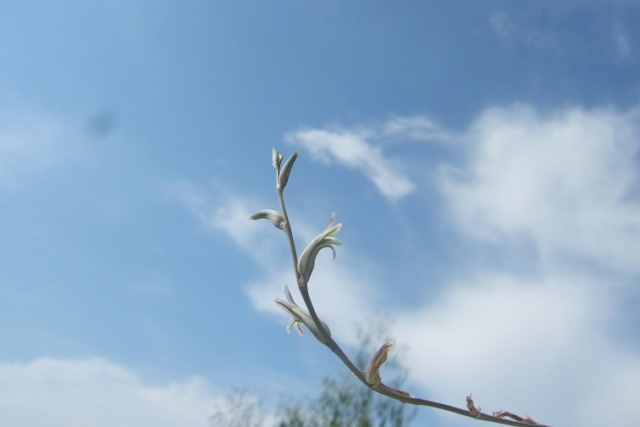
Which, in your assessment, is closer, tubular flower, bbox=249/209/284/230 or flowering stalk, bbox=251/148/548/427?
flowering stalk, bbox=251/148/548/427

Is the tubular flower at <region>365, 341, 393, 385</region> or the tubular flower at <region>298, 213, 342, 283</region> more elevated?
the tubular flower at <region>298, 213, 342, 283</region>

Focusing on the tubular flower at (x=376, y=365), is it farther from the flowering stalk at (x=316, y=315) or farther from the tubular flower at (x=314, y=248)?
the tubular flower at (x=314, y=248)

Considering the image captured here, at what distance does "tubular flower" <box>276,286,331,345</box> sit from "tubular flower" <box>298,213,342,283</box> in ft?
0.14

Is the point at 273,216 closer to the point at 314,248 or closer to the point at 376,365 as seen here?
the point at 314,248

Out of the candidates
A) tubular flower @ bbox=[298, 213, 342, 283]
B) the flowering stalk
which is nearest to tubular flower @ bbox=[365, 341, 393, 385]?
the flowering stalk

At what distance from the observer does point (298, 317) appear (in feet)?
2.58

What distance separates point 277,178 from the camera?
804 mm

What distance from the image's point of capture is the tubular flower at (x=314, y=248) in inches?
30.0

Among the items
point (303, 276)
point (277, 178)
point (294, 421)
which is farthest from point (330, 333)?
point (294, 421)

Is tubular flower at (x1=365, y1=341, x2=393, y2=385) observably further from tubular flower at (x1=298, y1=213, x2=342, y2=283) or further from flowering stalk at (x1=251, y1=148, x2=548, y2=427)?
tubular flower at (x1=298, y1=213, x2=342, y2=283)

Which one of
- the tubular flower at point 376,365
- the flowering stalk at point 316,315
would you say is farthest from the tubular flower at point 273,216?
the tubular flower at point 376,365

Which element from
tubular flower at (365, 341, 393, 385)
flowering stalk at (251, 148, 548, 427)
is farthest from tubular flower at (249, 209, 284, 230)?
tubular flower at (365, 341, 393, 385)

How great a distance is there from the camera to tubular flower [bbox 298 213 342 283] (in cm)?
76

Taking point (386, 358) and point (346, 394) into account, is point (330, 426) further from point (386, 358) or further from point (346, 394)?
point (386, 358)
